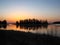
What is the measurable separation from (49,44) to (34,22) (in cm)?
17024

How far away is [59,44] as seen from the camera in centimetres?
1875

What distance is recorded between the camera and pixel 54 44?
62.0ft

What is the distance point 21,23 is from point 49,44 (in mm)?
181968

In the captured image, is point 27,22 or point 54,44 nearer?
point 54,44

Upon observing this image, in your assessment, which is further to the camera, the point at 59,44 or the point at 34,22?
the point at 34,22

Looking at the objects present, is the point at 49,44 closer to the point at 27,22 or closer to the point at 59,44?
the point at 59,44

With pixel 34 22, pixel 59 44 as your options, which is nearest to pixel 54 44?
pixel 59 44

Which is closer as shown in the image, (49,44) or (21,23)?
(49,44)

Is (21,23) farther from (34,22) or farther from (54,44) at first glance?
(54,44)

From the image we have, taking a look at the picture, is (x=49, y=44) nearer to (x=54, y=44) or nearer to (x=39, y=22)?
(x=54, y=44)

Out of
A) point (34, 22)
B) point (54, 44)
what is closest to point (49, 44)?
point (54, 44)

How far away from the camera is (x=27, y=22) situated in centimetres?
18962

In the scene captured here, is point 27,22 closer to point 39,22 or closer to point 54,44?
point 39,22

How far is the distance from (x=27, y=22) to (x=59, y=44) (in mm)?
171120
